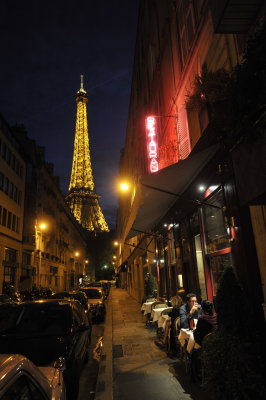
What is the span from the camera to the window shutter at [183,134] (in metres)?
10.6

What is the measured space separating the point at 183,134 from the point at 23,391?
1010cm

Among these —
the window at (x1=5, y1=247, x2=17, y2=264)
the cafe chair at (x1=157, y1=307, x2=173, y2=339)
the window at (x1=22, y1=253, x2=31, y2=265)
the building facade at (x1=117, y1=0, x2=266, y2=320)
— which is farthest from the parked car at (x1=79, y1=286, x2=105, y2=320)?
the window at (x1=22, y1=253, x2=31, y2=265)

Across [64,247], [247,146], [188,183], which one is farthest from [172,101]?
[64,247]

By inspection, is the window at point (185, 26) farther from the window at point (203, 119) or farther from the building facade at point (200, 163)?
the window at point (203, 119)

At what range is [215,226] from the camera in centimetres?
799

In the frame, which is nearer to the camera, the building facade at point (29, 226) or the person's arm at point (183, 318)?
the person's arm at point (183, 318)

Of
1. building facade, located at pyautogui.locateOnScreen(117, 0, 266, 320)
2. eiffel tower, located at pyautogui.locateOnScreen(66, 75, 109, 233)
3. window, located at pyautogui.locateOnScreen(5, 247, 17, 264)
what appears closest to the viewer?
building facade, located at pyautogui.locateOnScreen(117, 0, 266, 320)

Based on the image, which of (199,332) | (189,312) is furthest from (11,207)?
(199,332)

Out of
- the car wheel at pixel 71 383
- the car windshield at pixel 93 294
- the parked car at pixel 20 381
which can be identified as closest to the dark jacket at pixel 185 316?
the car wheel at pixel 71 383

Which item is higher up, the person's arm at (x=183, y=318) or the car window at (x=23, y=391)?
the car window at (x=23, y=391)

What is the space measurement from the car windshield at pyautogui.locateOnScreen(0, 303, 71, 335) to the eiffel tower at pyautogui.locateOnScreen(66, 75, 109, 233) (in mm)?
101080

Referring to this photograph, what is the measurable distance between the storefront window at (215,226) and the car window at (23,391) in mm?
5600

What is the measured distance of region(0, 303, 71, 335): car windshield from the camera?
19.3 feet

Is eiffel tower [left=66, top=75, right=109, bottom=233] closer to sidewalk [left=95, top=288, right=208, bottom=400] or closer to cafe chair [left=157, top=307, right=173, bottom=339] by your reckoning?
cafe chair [left=157, top=307, right=173, bottom=339]
